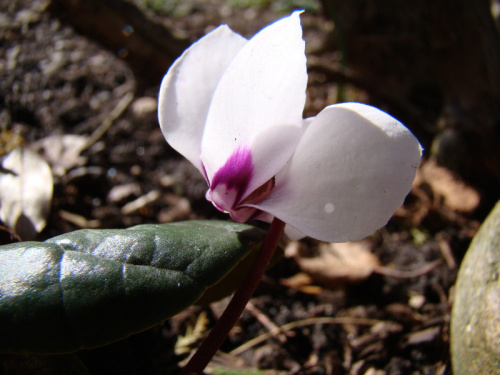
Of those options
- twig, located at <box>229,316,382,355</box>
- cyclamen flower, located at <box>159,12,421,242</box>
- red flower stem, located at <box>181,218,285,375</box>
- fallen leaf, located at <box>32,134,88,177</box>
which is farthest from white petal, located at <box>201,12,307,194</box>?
fallen leaf, located at <box>32,134,88,177</box>

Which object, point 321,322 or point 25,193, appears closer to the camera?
point 25,193

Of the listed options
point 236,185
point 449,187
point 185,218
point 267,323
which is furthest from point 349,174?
point 449,187

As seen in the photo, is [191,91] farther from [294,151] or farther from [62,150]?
[62,150]

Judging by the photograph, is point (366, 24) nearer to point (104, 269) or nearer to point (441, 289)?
point (441, 289)

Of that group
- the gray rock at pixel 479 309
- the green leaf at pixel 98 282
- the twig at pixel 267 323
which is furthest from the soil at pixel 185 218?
the green leaf at pixel 98 282

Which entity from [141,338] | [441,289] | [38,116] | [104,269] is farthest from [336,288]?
[38,116]

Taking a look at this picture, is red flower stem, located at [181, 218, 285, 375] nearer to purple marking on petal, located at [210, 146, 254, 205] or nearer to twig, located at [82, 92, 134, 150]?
purple marking on petal, located at [210, 146, 254, 205]
